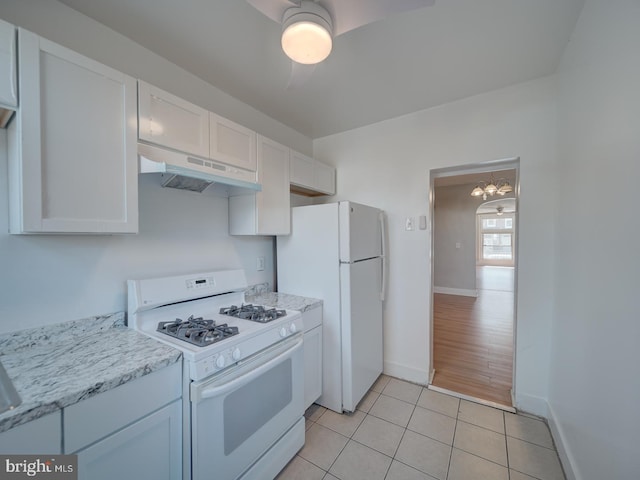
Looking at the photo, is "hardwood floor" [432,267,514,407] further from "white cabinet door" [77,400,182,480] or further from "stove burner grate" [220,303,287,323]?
"white cabinet door" [77,400,182,480]

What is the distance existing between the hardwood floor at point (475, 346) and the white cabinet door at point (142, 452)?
2.26m

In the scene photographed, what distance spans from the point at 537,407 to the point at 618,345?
56.8 inches

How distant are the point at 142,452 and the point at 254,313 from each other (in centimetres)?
80

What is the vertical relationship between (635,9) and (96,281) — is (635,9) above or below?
above

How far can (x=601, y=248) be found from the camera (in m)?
1.19

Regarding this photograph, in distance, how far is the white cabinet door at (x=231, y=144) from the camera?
171cm

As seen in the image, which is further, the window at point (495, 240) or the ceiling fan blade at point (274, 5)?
the window at point (495, 240)

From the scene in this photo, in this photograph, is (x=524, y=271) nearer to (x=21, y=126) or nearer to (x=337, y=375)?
(x=337, y=375)

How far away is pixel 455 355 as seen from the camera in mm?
3004

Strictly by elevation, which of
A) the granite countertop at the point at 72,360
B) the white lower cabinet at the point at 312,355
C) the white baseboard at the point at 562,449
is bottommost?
the white baseboard at the point at 562,449

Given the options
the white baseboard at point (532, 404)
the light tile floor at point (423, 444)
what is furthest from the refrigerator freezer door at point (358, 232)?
the white baseboard at point (532, 404)

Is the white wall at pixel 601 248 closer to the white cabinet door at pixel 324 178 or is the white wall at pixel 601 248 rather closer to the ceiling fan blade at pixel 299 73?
the ceiling fan blade at pixel 299 73

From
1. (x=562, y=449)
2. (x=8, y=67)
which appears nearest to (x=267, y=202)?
(x=8, y=67)

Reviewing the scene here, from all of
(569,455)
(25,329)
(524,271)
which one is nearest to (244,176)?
(25,329)
